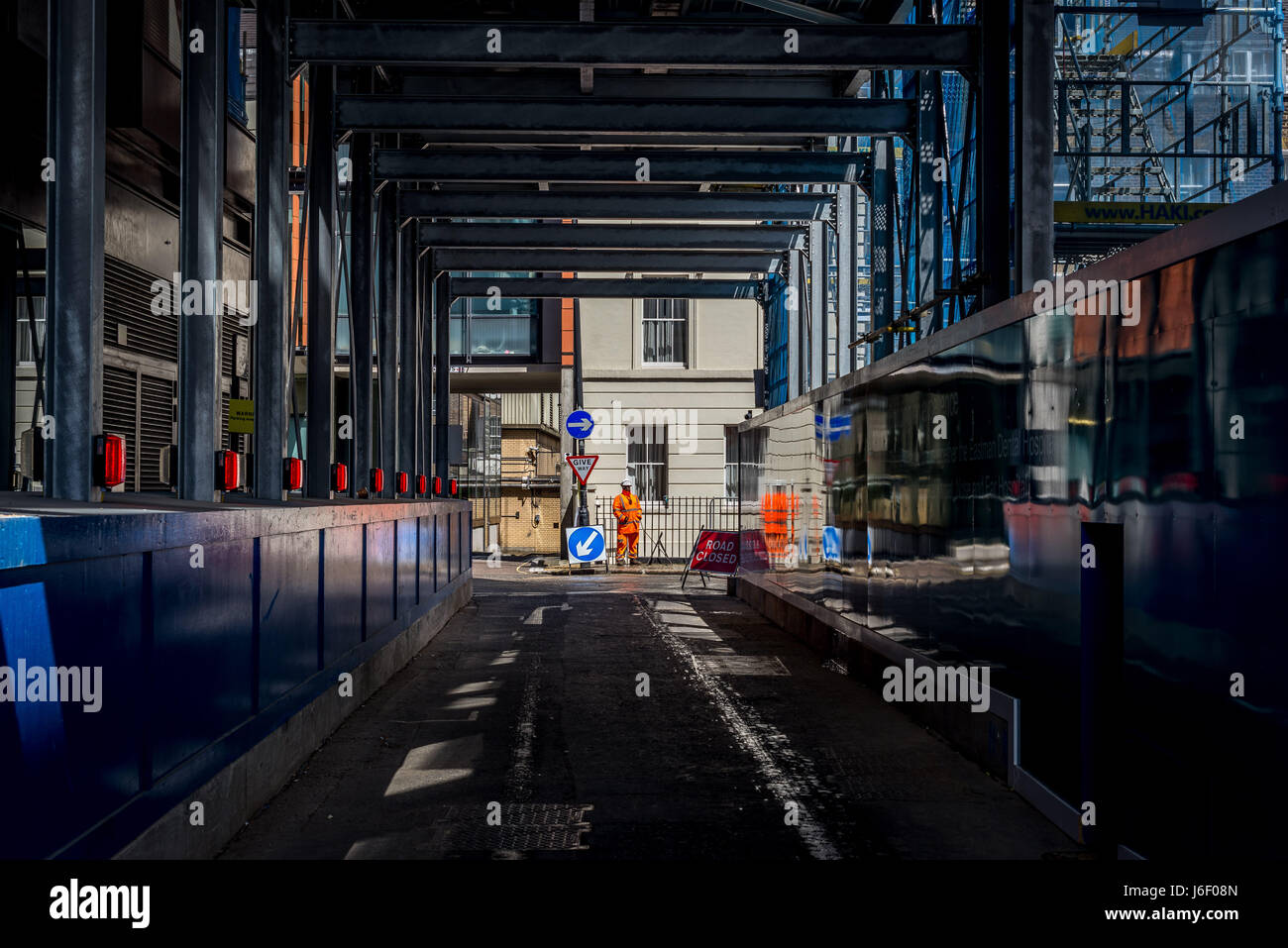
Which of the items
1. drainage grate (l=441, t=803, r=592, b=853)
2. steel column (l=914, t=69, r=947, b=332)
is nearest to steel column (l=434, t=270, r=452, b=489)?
steel column (l=914, t=69, r=947, b=332)

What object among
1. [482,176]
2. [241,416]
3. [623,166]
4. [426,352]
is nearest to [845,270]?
[623,166]

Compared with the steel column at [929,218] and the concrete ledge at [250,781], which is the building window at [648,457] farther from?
the concrete ledge at [250,781]

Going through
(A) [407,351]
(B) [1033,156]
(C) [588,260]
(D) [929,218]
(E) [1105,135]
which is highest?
(E) [1105,135]

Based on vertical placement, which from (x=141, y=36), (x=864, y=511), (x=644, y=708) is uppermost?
(x=141, y=36)

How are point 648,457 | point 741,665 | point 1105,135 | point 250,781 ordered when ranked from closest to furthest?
1. point 250,781
2. point 741,665
3. point 1105,135
4. point 648,457

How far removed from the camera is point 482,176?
16719 millimetres

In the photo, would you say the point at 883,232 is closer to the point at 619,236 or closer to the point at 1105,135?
the point at 619,236

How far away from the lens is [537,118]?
47.7ft

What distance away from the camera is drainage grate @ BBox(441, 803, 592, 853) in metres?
6.06

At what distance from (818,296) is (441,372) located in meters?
7.72

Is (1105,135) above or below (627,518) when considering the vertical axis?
above
